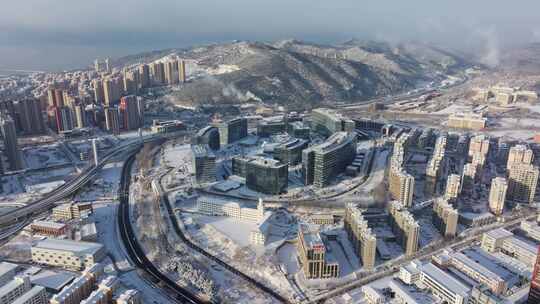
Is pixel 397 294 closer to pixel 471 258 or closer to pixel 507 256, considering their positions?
pixel 471 258

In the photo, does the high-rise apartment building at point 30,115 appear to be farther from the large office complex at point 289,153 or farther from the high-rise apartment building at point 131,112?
the large office complex at point 289,153

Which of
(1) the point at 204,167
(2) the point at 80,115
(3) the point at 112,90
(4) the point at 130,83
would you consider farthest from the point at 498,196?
(4) the point at 130,83

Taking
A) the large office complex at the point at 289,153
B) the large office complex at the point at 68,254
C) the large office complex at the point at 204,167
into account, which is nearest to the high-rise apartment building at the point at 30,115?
the large office complex at the point at 204,167

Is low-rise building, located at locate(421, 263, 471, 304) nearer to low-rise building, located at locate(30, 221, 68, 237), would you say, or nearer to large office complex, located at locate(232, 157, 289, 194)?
large office complex, located at locate(232, 157, 289, 194)

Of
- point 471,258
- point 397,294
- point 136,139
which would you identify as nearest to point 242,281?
point 397,294

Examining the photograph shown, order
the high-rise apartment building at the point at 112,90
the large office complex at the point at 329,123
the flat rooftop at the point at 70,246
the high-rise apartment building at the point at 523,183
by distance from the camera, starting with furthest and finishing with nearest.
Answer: the high-rise apartment building at the point at 112,90, the large office complex at the point at 329,123, the high-rise apartment building at the point at 523,183, the flat rooftop at the point at 70,246

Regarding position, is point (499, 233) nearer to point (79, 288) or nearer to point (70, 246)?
point (79, 288)
